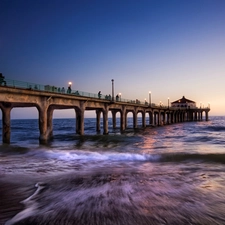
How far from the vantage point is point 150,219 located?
6.10 m

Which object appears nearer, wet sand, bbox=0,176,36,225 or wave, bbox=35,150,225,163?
wet sand, bbox=0,176,36,225

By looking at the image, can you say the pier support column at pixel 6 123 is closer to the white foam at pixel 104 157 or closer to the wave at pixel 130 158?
the wave at pixel 130 158

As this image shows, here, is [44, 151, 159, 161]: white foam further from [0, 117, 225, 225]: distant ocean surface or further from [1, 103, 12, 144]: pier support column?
[1, 103, 12, 144]: pier support column

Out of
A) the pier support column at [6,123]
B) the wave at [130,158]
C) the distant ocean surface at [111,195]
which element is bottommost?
the wave at [130,158]

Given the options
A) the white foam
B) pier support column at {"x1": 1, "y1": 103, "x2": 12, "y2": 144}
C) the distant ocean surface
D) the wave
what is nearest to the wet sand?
the distant ocean surface

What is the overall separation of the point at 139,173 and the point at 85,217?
239 inches

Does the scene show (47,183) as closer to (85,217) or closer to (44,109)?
(85,217)

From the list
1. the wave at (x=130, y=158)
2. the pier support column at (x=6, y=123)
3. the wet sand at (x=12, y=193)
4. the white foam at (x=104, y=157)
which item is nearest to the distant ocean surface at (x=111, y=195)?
the wet sand at (x=12, y=193)

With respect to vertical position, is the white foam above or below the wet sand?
below

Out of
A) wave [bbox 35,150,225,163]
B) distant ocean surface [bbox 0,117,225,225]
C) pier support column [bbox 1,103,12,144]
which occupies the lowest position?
wave [bbox 35,150,225,163]

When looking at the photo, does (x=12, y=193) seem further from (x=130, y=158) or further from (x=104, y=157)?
(x=130, y=158)

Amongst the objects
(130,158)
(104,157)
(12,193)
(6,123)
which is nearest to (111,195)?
(12,193)

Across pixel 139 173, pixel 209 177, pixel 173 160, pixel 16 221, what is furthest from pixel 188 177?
pixel 16 221

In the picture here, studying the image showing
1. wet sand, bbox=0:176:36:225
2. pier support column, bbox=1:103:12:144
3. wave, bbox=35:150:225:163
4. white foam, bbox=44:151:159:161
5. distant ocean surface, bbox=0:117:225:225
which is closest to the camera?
distant ocean surface, bbox=0:117:225:225
